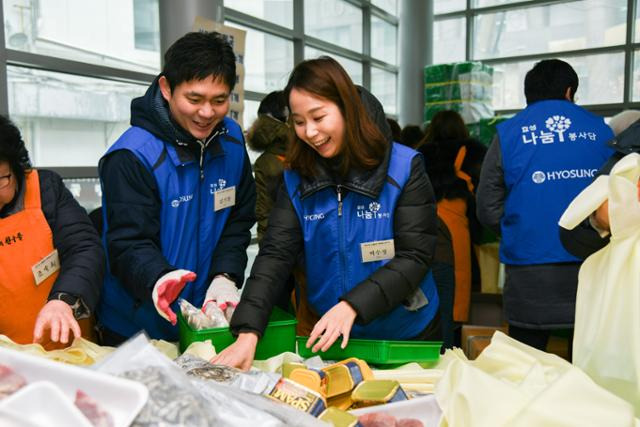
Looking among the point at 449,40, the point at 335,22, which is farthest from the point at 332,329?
the point at 449,40

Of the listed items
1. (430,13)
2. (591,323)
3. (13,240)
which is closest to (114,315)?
(13,240)

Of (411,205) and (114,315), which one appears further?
(114,315)

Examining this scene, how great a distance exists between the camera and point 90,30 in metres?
→ 3.18

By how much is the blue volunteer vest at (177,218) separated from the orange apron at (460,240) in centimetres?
180

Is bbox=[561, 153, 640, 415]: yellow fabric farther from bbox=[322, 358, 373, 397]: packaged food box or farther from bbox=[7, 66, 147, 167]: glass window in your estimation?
bbox=[7, 66, 147, 167]: glass window

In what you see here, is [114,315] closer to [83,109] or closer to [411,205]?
[411,205]

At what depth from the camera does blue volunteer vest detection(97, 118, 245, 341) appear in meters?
1.51

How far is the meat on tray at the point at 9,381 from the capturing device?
718mm

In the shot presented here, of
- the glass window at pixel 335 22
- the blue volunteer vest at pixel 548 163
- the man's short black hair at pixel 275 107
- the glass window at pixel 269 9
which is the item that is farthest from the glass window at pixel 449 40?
the blue volunteer vest at pixel 548 163

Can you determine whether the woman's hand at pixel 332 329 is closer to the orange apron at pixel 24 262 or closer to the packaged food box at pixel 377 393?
the packaged food box at pixel 377 393

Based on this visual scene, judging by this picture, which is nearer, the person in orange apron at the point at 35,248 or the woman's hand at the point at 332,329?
the woman's hand at the point at 332,329

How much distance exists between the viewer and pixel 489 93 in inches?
254

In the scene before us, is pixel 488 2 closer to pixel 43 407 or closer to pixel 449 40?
pixel 449 40

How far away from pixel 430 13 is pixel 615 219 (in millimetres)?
6647
